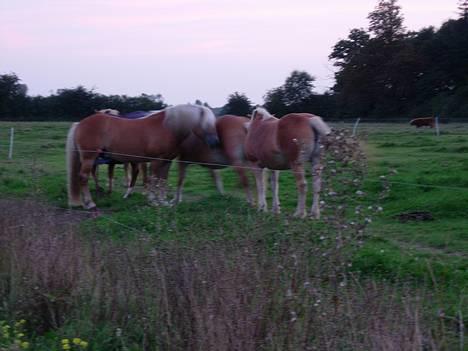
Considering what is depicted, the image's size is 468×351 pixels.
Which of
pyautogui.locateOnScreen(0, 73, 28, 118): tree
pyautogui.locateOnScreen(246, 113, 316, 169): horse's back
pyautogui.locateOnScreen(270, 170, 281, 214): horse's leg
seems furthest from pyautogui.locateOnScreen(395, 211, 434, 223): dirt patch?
pyautogui.locateOnScreen(0, 73, 28, 118): tree

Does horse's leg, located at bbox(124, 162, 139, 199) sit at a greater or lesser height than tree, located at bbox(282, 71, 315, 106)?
lesser

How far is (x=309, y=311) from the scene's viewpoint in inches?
173

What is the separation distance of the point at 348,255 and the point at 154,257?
55.1 inches

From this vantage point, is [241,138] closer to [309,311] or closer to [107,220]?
[107,220]

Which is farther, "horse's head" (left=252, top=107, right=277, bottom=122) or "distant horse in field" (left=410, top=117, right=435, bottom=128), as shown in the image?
"distant horse in field" (left=410, top=117, right=435, bottom=128)

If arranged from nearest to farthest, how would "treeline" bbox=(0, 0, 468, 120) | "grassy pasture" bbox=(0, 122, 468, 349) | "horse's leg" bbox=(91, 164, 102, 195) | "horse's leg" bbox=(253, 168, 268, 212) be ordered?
"grassy pasture" bbox=(0, 122, 468, 349), "horse's leg" bbox=(253, 168, 268, 212), "horse's leg" bbox=(91, 164, 102, 195), "treeline" bbox=(0, 0, 468, 120)

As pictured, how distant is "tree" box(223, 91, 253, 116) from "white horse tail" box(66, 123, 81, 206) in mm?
7557

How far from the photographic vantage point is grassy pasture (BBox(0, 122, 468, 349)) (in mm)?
5520

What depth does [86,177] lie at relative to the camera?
11680mm

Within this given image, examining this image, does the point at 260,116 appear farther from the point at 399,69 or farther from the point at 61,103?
the point at 399,69

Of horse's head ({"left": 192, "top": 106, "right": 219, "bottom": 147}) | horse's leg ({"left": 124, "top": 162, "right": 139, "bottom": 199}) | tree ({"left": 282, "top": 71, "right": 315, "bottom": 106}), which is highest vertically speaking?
tree ({"left": 282, "top": 71, "right": 315, "bottom": 106})

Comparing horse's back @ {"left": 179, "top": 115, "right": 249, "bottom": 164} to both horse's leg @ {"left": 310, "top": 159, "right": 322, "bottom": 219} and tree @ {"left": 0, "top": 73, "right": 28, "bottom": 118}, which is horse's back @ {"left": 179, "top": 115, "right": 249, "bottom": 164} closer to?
horse's leg @ {"left": 310, "top": 159, "right": 322, "bottom": 219}

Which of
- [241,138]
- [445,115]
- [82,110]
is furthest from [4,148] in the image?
[445,115]

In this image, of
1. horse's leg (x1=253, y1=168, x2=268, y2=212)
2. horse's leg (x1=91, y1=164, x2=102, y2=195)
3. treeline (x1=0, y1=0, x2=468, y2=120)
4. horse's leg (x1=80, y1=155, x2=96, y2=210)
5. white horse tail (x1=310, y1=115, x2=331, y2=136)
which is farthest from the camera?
treeline (x1=0, y1=0, x2=468, y2=120)
